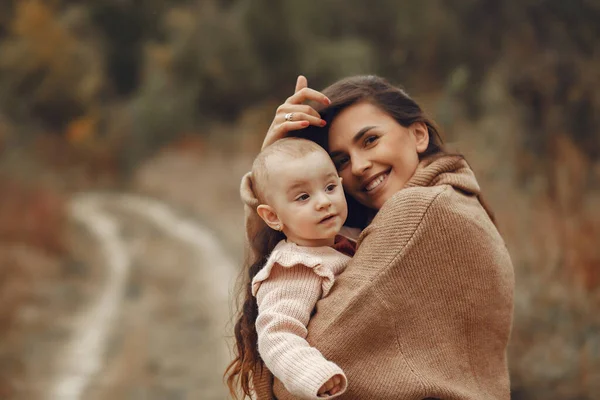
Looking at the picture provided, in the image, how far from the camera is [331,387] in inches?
79.3

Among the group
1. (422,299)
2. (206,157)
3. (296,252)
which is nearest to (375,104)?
(296,252)

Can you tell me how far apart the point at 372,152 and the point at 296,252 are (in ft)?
1.38

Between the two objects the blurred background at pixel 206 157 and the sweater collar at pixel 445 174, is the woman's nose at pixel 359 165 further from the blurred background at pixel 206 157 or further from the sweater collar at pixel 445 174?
the blurred background at pixel 206 157

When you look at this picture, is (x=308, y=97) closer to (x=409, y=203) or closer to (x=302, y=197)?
(x=302, y=197)

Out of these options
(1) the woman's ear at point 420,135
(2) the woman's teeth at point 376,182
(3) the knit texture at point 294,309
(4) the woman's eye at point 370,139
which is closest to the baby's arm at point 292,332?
(3) the knit texture at point 294,309

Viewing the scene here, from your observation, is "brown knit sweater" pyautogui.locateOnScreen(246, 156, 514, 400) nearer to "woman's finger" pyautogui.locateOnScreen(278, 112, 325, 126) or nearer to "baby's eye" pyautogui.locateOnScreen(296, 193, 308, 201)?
"baby's eye" pyautogui.locateOnScreen(296, 193, 308, 201)

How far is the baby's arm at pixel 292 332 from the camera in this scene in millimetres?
1984

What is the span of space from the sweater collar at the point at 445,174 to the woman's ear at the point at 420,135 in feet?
0.32

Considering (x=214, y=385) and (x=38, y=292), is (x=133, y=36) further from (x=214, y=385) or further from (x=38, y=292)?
(x=214, y=385)

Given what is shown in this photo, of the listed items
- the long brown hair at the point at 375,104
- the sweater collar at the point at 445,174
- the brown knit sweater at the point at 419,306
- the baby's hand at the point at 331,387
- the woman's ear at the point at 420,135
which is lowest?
the baby's hand at the point at 331,387

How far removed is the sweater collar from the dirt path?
5.73 m

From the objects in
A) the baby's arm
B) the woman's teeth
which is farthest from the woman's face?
the baby's arm

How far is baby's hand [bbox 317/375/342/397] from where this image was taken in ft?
6.56

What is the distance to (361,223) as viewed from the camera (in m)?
2.68
